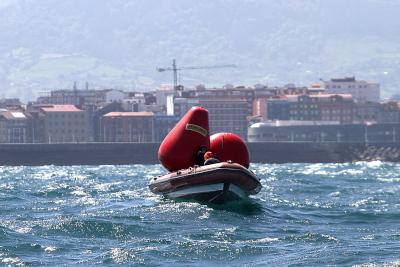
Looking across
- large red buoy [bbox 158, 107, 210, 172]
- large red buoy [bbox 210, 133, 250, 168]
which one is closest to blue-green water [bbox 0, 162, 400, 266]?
large red buoy [bbox 158, 107, 210, 172]

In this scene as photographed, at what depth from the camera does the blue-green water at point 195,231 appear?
108ft

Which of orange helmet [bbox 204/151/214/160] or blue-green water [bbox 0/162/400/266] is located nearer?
blue-green water [bbox 0/162/400/266]

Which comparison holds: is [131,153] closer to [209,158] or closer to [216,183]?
[209,158]

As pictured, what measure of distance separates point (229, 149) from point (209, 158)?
9.10ft

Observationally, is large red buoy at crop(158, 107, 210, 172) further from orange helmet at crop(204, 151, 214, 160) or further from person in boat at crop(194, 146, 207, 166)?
orange helmet at crop(204, 151, 214, 160)

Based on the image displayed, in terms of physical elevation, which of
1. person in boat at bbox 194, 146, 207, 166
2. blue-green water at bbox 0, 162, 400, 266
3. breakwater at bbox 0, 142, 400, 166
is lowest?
breakwater at bbox 0, 142, 400, 166

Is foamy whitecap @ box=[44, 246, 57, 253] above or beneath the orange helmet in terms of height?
beneath

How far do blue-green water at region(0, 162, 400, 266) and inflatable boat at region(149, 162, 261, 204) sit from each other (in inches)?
16.8

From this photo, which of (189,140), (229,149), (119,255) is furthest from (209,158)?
(119,255)

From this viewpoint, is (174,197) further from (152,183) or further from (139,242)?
A: (139,242)

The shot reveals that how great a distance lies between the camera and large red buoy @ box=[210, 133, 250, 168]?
49281 millimetres

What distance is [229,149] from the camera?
49406mm

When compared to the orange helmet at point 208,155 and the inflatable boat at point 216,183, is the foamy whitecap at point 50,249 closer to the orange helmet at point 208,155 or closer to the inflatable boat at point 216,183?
the inflatable boat at point 216,183

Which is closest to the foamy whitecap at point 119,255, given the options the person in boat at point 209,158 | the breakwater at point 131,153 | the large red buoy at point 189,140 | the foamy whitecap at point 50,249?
the foamy whitecap at point 50,249
